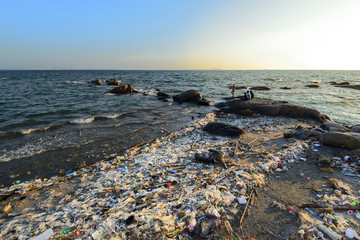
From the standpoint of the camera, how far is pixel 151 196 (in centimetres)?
422

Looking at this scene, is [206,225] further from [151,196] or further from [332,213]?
[332,213]

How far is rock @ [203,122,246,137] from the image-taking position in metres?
8.95

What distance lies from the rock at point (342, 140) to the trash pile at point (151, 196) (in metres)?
0.92

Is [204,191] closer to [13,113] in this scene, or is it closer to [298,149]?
[298,149]

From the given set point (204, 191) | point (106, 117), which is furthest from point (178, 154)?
point (106, 117)

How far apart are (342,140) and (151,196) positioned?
319 inches

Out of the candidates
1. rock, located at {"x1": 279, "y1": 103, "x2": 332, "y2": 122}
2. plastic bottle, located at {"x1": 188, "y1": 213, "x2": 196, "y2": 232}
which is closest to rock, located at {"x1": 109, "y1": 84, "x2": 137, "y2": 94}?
rock, located at {"x1": 279, "y1": 103, "x2": 332, "y2": 122}

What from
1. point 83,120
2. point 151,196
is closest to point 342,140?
point 151,196

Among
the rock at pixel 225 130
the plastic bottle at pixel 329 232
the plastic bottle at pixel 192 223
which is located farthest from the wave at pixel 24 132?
the plastic bottle at pixel 329 232

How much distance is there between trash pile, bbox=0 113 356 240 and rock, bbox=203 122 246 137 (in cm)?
166

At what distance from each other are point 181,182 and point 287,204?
272cm

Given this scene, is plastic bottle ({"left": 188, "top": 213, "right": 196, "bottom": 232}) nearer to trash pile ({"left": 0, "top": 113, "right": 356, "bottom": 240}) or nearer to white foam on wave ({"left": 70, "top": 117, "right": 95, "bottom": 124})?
trash pile ({"left": 0, "top": 113, "right": 356, "bottom": 240})

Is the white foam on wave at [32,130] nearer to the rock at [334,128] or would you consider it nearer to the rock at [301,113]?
the rock at [334,128]

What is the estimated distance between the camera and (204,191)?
4211 mm
